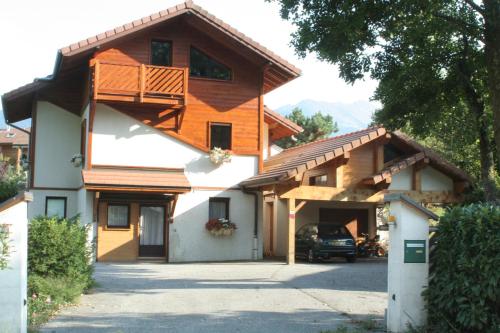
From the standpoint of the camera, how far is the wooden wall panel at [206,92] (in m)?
22.1

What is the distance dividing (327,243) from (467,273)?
14.5m

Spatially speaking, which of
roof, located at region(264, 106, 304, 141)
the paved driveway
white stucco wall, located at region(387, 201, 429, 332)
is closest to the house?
roof, located at region(264, 106, 304, 141)

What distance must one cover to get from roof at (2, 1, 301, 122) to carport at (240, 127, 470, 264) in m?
3.44

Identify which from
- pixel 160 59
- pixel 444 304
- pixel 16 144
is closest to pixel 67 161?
pixel 160 59

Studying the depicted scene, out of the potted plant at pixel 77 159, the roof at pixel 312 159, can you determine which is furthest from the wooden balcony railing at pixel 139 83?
the roof at pixel 312 159

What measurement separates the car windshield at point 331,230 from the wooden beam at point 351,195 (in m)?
1.45

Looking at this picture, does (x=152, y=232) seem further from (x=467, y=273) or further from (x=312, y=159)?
(x=467, y=273)

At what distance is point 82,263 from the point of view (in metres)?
12.1

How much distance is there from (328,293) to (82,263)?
16.4 ft

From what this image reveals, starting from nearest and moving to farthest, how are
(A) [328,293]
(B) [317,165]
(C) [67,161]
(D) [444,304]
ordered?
(D) [444,304], (A) [328,293], (B) [317,165], (C) [67,161]

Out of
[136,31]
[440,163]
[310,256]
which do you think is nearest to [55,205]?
[136,31]

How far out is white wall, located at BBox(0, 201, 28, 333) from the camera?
7355 millimetres

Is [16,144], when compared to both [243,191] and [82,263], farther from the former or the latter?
[82,263]

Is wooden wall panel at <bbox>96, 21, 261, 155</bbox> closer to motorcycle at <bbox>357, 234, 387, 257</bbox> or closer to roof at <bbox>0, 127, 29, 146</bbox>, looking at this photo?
motorcycle at <bbox>357, 234, 387, 257</bbox>
